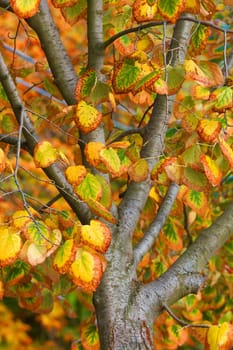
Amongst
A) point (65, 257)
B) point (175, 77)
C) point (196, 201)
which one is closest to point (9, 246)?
point (65, 257)

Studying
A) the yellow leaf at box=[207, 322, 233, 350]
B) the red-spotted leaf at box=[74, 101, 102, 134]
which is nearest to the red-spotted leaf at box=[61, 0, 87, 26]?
the red-spotted leaf at box=[74, 101, 102, 134]

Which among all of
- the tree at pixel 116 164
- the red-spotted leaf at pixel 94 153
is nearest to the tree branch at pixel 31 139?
the tree at pixel 116 164

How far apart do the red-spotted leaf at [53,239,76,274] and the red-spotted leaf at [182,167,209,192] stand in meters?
0.35

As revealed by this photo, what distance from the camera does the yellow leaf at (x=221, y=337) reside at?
4.51 ft

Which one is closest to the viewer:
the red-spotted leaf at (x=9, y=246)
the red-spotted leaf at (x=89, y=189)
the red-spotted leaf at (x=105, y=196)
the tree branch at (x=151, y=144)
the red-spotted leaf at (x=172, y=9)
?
the red-spotted leaf at (x=9, y=246)

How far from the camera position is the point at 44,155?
1466mm

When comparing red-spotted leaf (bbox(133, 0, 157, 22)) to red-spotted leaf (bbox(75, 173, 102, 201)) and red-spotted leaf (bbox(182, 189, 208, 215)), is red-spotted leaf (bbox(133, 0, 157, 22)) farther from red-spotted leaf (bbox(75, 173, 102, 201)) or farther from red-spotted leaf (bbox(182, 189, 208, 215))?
red-spotted leaf (bbox(182, 189, 208, 215))

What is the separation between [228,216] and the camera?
189 cm

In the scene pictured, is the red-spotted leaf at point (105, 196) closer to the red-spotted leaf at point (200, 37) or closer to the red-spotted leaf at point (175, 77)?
the red-spotted leaf at point (175, 77)

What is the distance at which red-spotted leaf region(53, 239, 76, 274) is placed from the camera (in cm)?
131

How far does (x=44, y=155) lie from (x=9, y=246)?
26 cm

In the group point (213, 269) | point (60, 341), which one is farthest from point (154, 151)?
point (60, 341)

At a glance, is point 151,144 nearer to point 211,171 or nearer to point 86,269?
point 211,171

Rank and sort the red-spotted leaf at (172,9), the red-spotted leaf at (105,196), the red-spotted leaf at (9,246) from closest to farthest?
the red-spotted leaf at (9,246), the red-spotted leaf at (172,9), the red-spotted leaf at (105,196)
